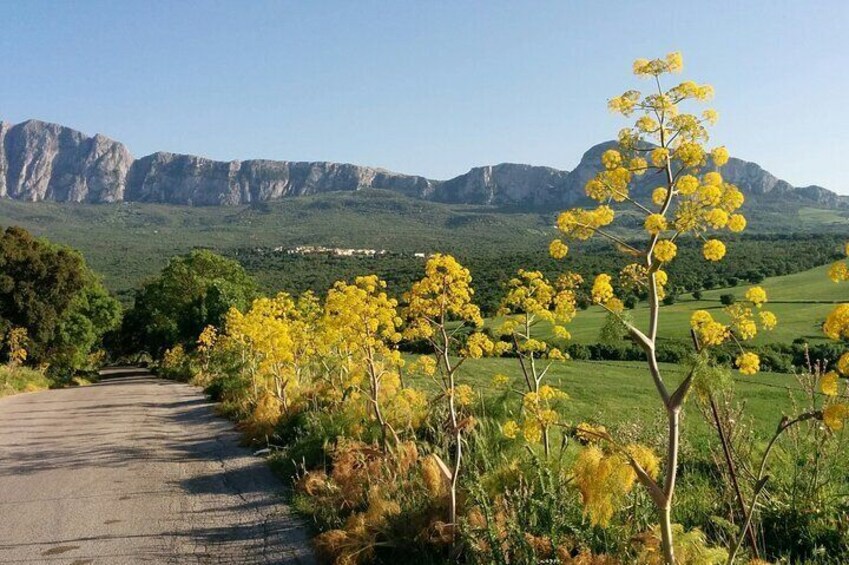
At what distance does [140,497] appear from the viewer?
26.9 ft

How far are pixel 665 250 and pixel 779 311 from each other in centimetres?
3872

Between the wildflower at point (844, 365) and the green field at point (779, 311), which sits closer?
the wildflower at point (844, 365)

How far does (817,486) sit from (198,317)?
119 ft

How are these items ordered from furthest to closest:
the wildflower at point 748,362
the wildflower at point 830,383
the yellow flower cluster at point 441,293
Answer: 1. the yellow flower cluster at point 441,293
2. the wildflower at point 748,362
3. the wildflower at point 830,383

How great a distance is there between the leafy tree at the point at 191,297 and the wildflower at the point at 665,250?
1272 inches

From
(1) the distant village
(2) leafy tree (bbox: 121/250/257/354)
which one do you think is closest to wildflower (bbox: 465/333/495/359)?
(2) leafy tree (bbox: 121/250/257/354)

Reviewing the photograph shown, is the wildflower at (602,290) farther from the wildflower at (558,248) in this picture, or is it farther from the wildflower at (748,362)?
the wildflower at (748,362)

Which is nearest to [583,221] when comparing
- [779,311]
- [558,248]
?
[558,248]

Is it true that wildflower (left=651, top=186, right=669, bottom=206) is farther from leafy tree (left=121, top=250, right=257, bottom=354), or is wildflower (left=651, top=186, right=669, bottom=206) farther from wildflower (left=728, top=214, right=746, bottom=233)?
leafy tree (left=121, top=250, right=257, bottom=354)

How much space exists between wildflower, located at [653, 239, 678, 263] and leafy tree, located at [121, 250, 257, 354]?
3231 cm

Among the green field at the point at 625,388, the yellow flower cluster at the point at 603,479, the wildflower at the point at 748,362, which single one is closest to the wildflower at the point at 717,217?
the wildflower at the point at 748,362

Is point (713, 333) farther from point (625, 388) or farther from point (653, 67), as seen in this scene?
point (625, 388)

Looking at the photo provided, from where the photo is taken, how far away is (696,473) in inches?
262

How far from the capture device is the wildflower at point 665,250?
3174mm
